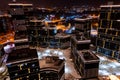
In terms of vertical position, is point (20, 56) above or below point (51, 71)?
above

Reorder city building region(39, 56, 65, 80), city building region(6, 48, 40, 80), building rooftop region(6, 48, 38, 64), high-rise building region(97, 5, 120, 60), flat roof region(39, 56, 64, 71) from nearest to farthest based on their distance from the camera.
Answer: city building region(6, 48, 40, 80)
building rooftop region(6, 48, 38, 64)
city building region(39, 56, 65, 80)
flat roof region(39, 56, 64, 71)
high-rise building region(97, 5, 120, 60)

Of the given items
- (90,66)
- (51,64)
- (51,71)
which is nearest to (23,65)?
(51,71)

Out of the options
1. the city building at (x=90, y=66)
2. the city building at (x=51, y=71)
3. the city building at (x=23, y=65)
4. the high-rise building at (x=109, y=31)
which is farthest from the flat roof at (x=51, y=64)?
the high-rise building at (x=109, y=31)

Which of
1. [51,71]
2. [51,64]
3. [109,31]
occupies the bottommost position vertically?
[51,71]

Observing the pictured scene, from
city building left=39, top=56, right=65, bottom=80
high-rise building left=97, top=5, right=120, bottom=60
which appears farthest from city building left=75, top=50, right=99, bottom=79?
high-rise building left=97, top=5, right=120, bottom=60

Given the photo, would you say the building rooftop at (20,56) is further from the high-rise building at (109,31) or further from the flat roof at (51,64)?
the high-rise building at (109,31)

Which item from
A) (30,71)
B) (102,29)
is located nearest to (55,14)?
(102,29)

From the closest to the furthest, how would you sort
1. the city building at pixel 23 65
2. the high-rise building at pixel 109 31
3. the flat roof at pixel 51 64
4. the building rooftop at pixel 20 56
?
the city building at pixel 23 65 → the building rooftop at pixel 20 56 → the flat roof at pixel 51 64 → the high-rise building at pixel 109 31

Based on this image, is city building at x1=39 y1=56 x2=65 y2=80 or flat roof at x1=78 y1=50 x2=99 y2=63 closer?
city building at x1=39 y1=56 x2=65 y2=80

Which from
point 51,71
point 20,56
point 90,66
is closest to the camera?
point 20,56

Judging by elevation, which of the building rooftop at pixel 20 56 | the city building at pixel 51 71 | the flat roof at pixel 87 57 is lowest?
the city building at pixel 51 71

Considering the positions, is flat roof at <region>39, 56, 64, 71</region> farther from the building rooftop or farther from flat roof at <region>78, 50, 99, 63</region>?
flat roof at <region>78, 50, 99, 63</region>

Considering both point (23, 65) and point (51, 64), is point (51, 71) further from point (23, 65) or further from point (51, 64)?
point (23, 65)

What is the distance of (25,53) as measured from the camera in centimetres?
3847
